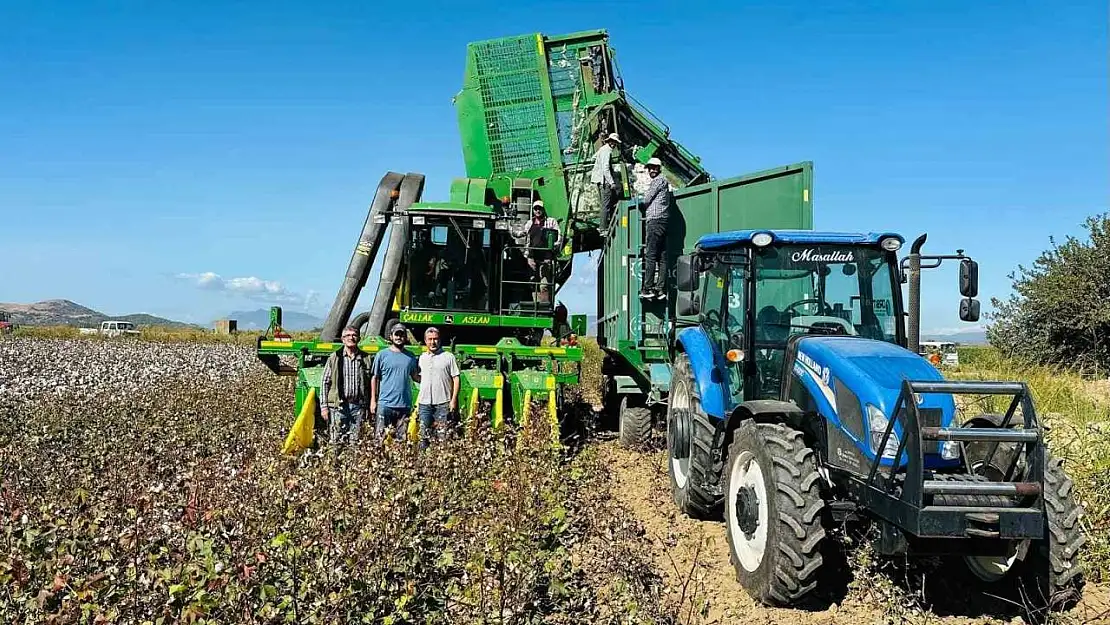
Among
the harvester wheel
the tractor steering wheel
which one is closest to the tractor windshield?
the tractor steering wheel

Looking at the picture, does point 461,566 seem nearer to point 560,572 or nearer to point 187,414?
point 560,572

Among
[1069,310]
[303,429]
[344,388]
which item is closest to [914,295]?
[344,388]

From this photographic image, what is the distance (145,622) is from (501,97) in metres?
9.70

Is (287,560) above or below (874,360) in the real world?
below

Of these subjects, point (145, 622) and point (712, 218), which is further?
point (712, 218)

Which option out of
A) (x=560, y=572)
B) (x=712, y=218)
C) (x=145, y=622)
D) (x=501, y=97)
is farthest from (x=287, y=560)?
(x=501, y=97)

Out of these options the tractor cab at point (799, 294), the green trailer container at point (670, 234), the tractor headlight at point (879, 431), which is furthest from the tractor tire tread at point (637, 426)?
the tractor headlight at point (879, 431)

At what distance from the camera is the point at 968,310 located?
17.3 ft

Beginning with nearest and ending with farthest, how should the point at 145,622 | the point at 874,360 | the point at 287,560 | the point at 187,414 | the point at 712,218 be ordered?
the point at 145,622, the point at 287,560, the point at 874,360, the point at 712,218, the point at 187,414

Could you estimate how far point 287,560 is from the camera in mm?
3691

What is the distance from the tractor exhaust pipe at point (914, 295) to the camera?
5352 millimetres

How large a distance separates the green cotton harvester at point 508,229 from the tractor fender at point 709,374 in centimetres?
238

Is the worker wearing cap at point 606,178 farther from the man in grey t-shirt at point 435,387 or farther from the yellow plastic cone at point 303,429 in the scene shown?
the yellow plastic cone at point 303,429

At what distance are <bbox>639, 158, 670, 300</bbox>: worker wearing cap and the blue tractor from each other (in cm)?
200
